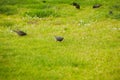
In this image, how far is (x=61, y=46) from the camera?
2348 cm

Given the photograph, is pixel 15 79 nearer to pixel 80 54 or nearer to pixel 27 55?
pixel 27 55

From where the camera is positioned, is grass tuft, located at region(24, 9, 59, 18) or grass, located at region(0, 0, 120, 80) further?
grass tuft, located at region(24, 9, 59, 18)

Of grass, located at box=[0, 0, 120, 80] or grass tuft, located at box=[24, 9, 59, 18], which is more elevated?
grass, located at box=[0, 0, 120, 80]

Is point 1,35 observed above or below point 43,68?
below

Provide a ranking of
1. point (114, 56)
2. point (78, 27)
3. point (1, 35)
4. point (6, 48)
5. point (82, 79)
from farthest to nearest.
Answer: point (78, 27)
point (1, 35)
point (6, 48)
point (114, 56)
point (82, 79)

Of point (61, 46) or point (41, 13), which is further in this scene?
point (41, 13)

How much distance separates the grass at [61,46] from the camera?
18.3 meters

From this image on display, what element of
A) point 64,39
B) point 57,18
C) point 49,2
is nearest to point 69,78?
point 64,39

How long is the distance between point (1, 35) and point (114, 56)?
10.8 m

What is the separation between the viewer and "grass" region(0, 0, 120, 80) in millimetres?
18312

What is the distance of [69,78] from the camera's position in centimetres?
1748

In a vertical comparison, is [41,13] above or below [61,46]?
below

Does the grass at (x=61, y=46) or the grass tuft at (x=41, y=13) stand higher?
the grass at (x=61, y=46)

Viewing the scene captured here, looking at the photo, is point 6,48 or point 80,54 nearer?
point 80,54
